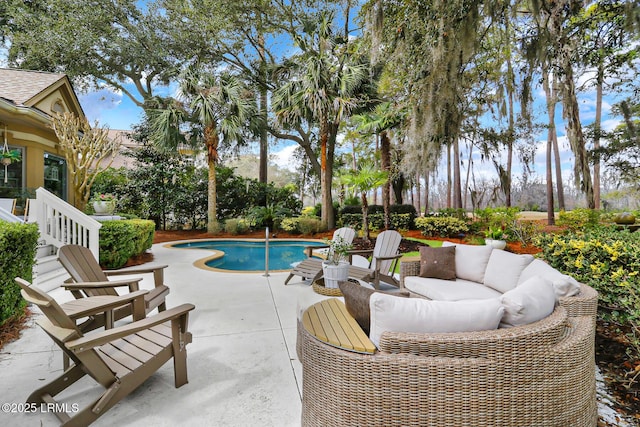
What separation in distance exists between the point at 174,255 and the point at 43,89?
4.86 metres

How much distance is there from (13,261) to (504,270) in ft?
16.1

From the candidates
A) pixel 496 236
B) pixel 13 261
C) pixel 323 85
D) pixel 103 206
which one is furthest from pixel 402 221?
Result: pixel 13 261

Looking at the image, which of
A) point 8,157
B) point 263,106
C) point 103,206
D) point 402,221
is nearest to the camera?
point 8,157

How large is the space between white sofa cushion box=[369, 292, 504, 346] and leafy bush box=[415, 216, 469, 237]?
870cm

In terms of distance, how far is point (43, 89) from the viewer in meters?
7.12

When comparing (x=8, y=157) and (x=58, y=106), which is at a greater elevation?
(x=58, y=106)

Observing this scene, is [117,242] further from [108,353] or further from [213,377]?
[213,377]

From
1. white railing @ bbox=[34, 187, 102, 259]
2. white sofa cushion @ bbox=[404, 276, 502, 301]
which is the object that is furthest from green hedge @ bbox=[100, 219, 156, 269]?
white sofa cushion @ bbox=[404, 276, 502, 301]

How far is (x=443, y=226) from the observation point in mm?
9773

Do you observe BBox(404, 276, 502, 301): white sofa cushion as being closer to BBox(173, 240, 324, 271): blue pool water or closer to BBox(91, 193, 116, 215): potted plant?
BBox(173, 240, 324, 271): blue pool water

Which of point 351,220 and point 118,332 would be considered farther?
point 351,220

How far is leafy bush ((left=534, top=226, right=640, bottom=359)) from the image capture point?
2443mm

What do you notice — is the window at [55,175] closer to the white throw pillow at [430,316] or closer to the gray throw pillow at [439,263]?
the gray throw pillow at [439,263]

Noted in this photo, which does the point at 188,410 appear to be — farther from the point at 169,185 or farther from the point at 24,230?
the point at 169,185
